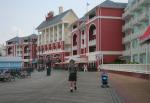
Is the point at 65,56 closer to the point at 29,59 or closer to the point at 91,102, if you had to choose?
the point at 29,59

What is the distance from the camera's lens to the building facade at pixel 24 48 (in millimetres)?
152625

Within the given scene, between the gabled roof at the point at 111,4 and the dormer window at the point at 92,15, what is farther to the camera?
the dormer window at the point at 92,15

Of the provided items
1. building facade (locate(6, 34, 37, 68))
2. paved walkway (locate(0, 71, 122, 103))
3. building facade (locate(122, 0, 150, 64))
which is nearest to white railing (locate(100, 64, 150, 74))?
building facade (locate(122, 0, 150, 64))

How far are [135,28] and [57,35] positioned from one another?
5512cm

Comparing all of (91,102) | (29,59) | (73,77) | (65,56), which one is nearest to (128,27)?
(65,56)

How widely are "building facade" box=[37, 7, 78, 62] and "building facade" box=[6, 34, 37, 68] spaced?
13380 millimetres

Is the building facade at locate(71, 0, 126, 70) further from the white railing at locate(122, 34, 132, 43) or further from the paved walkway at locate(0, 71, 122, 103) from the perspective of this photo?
the paved walkway at locate(0, 71, 122, 103)

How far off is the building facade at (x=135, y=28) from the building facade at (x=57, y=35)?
133ft

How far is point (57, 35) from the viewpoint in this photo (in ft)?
404

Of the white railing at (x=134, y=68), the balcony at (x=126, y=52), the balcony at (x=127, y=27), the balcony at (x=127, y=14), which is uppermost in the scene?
the balcony at (x=127, y=14)

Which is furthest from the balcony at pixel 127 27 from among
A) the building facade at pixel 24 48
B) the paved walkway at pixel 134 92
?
the building facade at pixel 24 48

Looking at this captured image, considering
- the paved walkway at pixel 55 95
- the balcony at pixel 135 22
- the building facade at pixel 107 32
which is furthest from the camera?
the building facade at pixel 107 32

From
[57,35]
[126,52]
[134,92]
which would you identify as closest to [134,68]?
[134,92]

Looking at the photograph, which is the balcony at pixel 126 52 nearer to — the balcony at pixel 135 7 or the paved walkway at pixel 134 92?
the balcony at pixel 135 7
